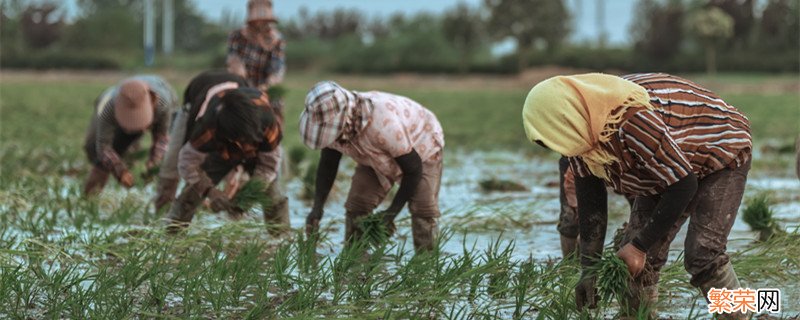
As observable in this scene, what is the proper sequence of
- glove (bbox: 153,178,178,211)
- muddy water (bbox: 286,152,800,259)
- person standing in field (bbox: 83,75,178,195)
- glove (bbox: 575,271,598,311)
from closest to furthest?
1. glove (bbox: 575,271,598,311)
2. muddy water (bbox: 286,152,800,259)
3. glove (bbox: 153,178,178,211)
4. person standing in field (bbox: 83,75,178,195)

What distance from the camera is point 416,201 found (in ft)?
18.2

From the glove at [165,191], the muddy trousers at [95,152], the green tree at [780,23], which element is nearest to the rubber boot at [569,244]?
the glove at [165,191]

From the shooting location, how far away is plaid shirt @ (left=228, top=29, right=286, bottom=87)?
316 inches

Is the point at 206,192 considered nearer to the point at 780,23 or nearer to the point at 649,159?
the point at 649,159

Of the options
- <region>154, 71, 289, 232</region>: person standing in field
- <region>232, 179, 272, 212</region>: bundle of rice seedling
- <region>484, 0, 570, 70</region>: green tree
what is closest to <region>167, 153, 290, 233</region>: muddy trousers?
<region>154, 71, 289, 232</region>: person standing in field

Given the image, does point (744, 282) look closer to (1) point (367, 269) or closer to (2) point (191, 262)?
(1) point (367, 269)

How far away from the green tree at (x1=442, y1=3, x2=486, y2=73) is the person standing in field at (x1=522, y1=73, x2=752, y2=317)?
45.1m

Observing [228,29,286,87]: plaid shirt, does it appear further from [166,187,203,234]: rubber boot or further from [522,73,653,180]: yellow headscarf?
[522,73,653,180]: yellow headscarf

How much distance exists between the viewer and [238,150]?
5.77 meters

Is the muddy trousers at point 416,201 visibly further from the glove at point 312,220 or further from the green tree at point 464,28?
the green tree at point 464,28

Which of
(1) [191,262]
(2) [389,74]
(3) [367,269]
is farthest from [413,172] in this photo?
(2) [389,74]

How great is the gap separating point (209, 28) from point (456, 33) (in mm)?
18652

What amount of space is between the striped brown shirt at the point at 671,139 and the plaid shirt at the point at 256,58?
14.3ft

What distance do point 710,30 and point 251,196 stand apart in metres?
42.1
